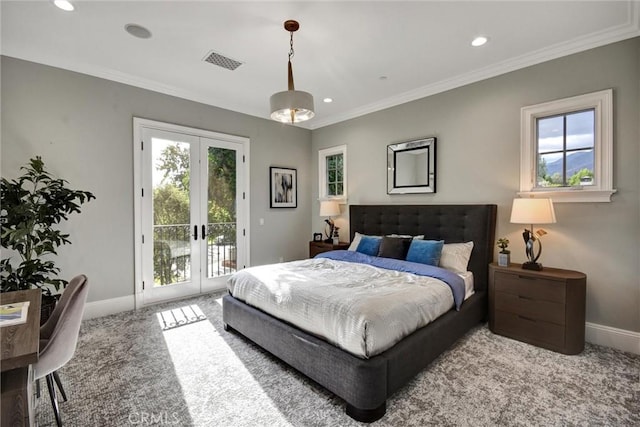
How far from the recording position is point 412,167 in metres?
4.23

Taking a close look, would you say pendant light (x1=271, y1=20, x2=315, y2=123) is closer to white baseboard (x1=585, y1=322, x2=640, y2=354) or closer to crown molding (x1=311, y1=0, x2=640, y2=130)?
crown molding (x1=311, y1=0, x2=640, y2=130)

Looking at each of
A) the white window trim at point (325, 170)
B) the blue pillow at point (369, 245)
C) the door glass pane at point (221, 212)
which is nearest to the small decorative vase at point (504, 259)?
the blue pillow at point (369, 245)

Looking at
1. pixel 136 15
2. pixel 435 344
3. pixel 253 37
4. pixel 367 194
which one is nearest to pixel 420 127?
pixel 367 194

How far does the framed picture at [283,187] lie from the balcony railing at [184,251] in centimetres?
94

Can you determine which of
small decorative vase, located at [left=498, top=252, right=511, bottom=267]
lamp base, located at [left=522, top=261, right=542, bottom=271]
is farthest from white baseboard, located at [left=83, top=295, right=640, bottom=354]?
small decorative vase, located at [left=498, top=252, right=511, bottom=267]

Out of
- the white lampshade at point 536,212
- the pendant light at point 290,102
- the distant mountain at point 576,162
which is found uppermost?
the pendant light at point 290,102

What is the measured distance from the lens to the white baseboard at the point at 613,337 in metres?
2.63

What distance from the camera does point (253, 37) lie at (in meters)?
2.79

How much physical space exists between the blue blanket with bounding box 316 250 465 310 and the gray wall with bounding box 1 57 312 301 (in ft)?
9.12

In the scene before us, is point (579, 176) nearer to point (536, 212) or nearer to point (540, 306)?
point (536, 212)

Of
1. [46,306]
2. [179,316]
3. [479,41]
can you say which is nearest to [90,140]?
[46,306]

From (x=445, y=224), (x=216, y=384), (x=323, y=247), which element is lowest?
(x=216, y=384)

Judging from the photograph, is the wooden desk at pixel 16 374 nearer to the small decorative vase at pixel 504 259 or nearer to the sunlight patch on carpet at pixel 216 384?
the sunlight patch on carpet at pixel 216 384

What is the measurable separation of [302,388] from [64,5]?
11.8 feet
